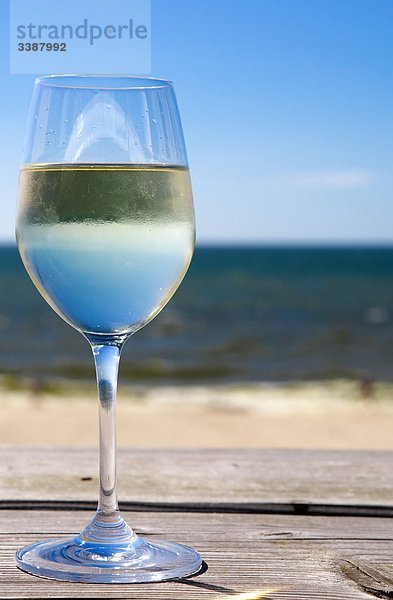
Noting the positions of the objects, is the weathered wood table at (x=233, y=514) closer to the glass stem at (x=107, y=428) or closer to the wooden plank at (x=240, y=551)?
the wooden plank at (x=240, y=551)

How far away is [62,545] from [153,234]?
1.41 feet

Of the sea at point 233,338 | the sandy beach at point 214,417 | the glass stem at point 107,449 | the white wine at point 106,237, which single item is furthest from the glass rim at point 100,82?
the sea at point 233,338

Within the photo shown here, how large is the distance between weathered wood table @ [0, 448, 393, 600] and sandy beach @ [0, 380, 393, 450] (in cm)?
690

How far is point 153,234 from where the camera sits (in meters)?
1.18

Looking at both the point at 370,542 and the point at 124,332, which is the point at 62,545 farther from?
the point at 370,542

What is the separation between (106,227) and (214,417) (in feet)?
34.3

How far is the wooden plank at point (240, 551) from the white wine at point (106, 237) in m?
0.33

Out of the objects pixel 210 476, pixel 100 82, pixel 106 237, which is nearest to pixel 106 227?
pixel 106 237

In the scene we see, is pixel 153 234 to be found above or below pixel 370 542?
above

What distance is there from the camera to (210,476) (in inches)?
66.4

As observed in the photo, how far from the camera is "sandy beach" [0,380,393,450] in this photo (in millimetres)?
10109

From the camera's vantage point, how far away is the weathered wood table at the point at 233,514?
1125mm

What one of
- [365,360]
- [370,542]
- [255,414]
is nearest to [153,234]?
[370,542]

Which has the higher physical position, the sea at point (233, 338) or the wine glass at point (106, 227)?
the sea at point (233, 338)
